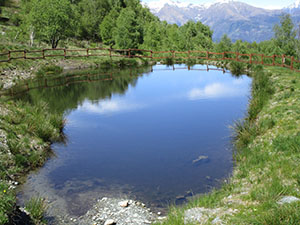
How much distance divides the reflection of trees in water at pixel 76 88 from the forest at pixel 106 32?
33.3ft

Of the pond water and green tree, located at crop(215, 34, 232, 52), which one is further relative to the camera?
green tree, located at crop(215, 34, 232, 52)

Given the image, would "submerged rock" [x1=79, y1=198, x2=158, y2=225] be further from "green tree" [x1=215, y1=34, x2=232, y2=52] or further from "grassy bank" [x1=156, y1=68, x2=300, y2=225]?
"green tree" [x1=215, y1=34, x2=232, y2=52]

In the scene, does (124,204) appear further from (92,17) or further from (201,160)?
(92,17)

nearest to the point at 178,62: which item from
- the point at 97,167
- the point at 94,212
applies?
the point at 97,167

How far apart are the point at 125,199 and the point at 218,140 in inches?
278

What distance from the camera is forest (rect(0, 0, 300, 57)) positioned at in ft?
150

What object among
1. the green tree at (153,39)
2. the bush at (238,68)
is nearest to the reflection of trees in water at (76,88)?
the bush at (238,68)

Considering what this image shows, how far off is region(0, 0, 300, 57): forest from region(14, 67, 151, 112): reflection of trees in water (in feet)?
33.3

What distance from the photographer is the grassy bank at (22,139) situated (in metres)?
11.8

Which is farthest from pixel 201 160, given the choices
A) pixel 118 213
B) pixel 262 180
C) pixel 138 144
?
pixel 118 213

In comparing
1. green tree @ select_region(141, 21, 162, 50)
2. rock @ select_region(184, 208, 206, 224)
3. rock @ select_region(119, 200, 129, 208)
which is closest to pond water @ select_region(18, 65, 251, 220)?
rock @ select_region(119, 200, 129, 208)

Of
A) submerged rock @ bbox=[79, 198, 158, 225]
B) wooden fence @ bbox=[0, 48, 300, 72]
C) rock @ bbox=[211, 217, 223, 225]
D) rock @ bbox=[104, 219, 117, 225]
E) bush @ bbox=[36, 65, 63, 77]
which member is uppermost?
wooden fence @ bbox=[0, 48, 300, 72]

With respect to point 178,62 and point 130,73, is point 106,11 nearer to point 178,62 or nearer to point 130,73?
point 178,62

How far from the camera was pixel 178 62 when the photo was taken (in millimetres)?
51375
